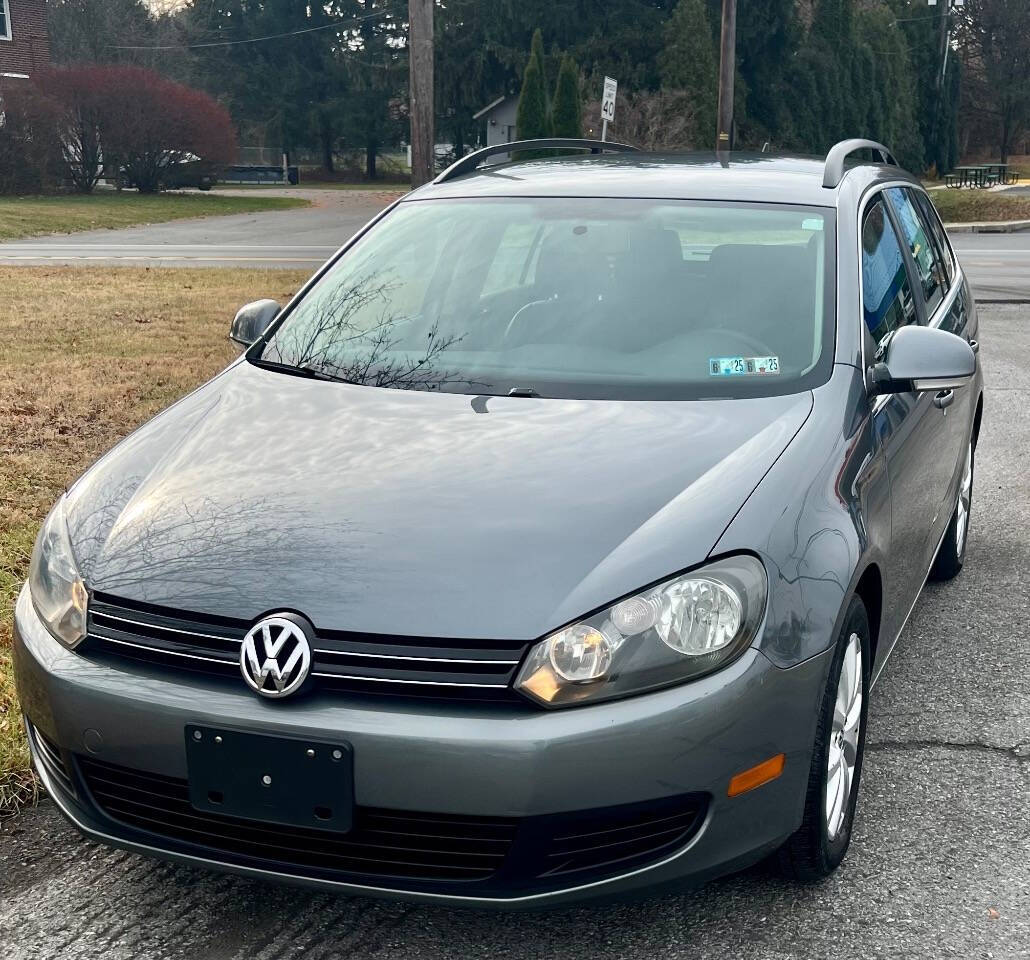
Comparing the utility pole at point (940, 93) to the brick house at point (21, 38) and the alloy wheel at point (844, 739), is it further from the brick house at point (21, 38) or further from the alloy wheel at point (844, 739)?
the alloy wheel at point (844, 739)

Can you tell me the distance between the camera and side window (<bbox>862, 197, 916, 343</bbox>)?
3.58 metres

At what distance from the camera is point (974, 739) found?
144 inches

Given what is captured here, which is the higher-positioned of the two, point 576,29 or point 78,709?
point 576,29

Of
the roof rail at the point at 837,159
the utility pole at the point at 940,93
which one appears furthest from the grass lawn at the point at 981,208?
the roof rail at the point at 837,159

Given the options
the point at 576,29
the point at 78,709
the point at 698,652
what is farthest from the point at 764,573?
the point at 576,29

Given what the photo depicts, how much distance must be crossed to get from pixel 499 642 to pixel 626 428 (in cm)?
85

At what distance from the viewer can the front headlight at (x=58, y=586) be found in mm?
2605

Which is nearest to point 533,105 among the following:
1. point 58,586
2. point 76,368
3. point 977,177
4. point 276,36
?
point 977,177

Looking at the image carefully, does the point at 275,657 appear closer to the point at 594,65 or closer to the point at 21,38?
the point at 21,38

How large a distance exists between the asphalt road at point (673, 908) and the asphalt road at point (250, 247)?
11.7 metres

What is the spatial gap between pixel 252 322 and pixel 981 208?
95.3ft

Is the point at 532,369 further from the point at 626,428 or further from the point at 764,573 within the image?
the point at 764,573

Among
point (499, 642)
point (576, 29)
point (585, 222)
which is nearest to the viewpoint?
point (499, 642)

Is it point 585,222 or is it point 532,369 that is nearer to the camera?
point 532,369
